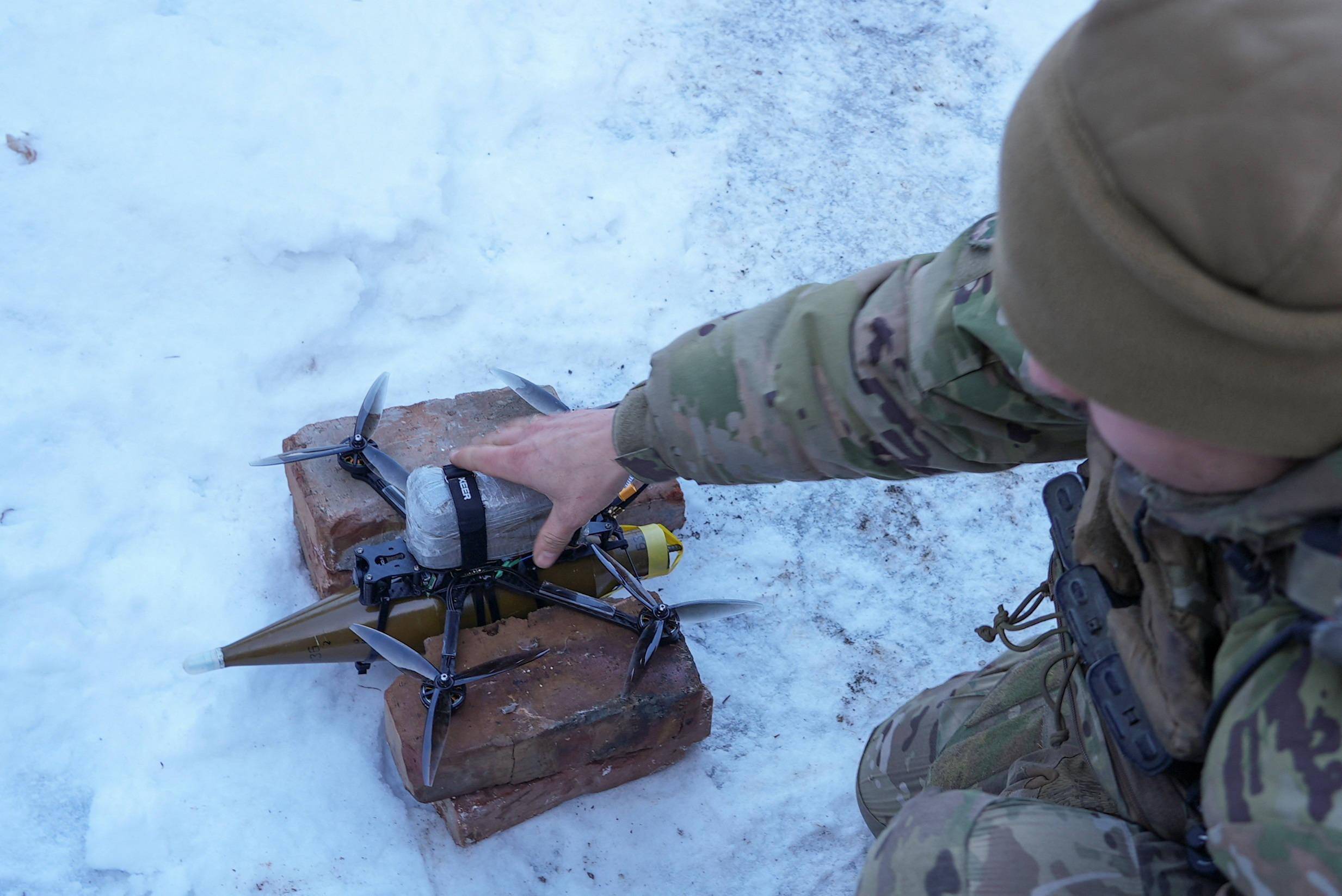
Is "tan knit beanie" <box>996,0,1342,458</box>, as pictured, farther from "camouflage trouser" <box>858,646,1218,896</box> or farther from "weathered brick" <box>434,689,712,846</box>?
"weathered brick" <box>434,689,712,846</box>

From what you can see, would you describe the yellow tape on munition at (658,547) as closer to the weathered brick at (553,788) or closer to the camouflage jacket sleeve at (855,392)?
the weathered brick at (553,788)

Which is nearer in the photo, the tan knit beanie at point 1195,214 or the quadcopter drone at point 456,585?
the tan knit beanie at point 1195,214

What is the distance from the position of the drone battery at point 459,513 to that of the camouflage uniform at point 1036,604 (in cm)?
44

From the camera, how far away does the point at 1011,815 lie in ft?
5.01

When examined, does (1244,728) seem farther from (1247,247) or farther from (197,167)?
(197,167)

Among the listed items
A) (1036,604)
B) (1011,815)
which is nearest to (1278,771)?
(1011,815)

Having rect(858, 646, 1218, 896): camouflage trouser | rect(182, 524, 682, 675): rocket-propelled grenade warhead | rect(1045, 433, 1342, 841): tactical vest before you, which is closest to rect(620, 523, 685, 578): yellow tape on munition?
rect(182, 524, 682, 675): rocket-propelled grenade warhead

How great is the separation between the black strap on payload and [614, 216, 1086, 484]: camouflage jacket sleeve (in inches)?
18.2

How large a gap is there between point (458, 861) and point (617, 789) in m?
0.42

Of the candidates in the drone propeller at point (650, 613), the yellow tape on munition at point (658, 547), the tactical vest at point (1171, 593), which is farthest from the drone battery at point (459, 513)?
the tactical vest at point (1171, 593)

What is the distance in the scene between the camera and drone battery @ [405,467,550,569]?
90.6 inches

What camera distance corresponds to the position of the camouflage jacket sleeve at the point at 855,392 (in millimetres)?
1688

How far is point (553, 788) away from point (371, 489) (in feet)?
2.92

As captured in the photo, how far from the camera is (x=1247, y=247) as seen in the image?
94cm
